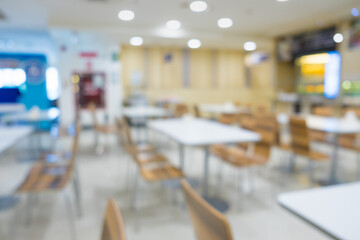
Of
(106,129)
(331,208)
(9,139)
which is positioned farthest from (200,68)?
(331,208)

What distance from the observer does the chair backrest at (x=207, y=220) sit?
0.74 metres

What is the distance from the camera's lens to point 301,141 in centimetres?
314

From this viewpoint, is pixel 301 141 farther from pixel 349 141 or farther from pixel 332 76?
pixel 332 76

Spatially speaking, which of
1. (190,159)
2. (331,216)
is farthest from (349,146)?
(331,216)

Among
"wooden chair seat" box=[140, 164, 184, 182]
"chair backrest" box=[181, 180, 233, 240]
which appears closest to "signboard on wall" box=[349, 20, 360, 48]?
"wooden chair seat" box=[140, 164, 184, 182]

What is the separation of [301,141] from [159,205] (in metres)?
1.82

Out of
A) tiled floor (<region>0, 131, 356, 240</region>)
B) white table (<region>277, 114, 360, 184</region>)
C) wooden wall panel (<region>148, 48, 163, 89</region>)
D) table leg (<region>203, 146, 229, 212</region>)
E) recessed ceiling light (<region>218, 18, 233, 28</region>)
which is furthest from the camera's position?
wooden wall panel (<region>148, 48, 163, 89</region>)

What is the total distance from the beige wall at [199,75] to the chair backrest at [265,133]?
22.1 feet

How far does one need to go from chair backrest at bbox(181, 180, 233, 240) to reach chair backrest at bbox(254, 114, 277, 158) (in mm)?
2221

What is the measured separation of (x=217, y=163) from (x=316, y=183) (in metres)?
1.56

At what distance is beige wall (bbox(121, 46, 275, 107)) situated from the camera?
949 centimetres

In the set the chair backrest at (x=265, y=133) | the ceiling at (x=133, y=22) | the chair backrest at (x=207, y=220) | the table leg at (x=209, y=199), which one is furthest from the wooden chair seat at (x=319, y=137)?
the chair backrest at (x=207, y=220)

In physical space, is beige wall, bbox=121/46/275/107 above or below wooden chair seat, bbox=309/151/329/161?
above

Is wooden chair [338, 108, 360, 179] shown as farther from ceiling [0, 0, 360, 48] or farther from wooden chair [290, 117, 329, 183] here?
ceiling [0, 0, 360, 48]
